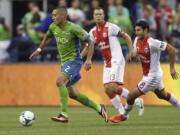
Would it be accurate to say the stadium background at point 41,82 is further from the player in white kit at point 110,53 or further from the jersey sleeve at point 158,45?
the jersey sleeve at point 158,45

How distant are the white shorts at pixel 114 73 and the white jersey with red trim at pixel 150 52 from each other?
36.2 inches

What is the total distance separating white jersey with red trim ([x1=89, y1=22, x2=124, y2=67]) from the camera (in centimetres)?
1199

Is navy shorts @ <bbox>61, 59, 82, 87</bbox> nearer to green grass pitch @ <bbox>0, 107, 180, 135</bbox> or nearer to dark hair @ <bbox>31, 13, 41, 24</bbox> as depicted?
green grass pitch @ <bbox>0, 107, 180, 135</bbox>

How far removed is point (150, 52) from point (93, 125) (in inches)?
65.5

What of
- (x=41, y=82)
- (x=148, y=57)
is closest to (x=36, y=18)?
(x=41, y=82)

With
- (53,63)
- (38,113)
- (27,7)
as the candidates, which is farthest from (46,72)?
(27,7)

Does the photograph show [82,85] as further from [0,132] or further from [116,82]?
[0,132]

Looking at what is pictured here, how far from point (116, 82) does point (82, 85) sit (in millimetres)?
4755

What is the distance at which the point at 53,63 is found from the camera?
16.8 metres

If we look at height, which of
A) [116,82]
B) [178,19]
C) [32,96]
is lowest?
[32,96]

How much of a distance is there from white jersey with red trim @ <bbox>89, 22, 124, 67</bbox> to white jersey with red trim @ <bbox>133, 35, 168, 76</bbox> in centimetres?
99

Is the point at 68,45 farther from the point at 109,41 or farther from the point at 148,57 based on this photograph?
the point at 148,57

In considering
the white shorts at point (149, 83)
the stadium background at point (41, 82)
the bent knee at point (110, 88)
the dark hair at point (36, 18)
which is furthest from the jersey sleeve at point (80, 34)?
the dark hair at point (36, 18)

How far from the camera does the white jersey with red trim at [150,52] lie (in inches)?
428
